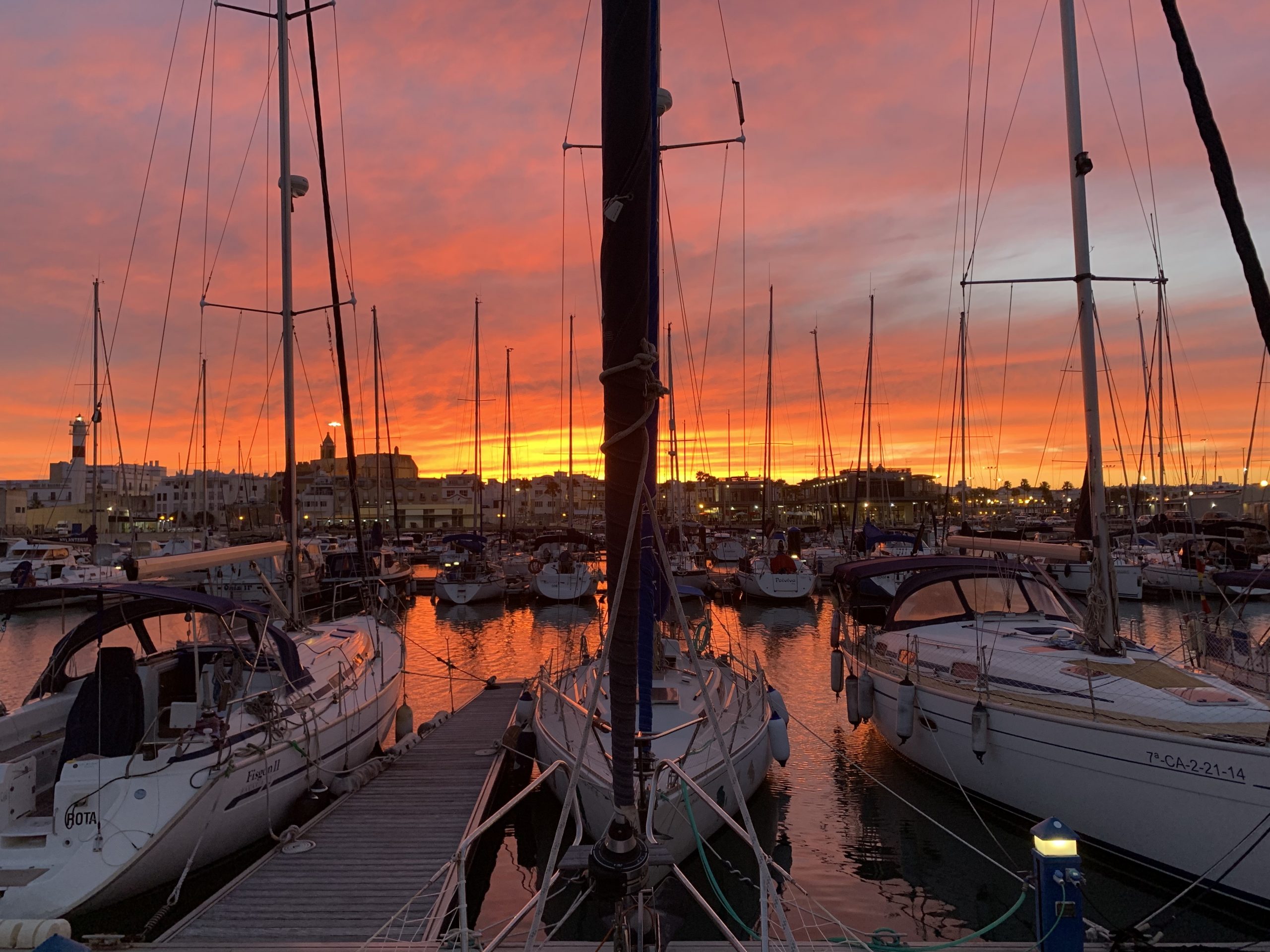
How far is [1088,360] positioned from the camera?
11.1 m

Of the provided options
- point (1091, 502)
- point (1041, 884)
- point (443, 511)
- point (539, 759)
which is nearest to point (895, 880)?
point (1041, 884)

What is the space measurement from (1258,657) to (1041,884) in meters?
9.92

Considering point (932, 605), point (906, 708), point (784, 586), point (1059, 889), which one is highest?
point (932, 605)

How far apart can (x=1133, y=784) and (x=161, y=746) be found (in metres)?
11.6

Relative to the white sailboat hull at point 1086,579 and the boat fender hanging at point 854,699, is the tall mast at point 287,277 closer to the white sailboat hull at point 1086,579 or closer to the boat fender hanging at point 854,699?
the boat fender hanging at point 854,699

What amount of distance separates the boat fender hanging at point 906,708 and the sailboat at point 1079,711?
0.02m

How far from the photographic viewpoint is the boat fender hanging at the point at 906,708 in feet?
37.1

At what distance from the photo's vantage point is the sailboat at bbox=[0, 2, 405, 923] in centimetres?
750

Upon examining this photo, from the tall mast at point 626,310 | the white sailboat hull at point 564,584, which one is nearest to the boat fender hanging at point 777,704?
the tall mast at point 626,310

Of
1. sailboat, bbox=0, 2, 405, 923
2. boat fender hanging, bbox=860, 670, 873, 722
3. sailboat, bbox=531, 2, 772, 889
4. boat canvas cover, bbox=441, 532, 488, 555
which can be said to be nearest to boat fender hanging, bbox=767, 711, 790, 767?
boat fender hanging, bbox=860, 670, 873, 722

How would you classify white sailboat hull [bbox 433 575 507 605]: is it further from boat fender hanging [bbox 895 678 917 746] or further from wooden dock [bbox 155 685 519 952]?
boat fender hanging [bbox 895 678 917 746]

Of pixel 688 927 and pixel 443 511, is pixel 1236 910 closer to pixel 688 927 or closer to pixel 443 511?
pixel 688 927

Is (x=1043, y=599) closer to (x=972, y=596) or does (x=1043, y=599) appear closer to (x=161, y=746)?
(x=972, y=596)

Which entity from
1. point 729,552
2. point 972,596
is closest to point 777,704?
point 972,596
